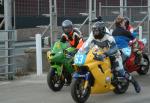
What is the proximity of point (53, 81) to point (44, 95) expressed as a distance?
1.41 ft

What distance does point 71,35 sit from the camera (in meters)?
12.0

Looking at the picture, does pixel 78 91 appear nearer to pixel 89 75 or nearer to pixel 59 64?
pixel 89 75

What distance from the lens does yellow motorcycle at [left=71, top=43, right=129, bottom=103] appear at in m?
10.1

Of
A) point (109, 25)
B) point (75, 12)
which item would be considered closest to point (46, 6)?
point (75, 12)

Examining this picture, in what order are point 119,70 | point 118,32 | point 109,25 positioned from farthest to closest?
point 109,25
point 118,32
point 119,70

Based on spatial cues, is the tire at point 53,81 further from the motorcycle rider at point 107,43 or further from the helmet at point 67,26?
the motorcycle rider at point 107,43

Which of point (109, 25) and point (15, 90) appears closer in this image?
point (15, 90)

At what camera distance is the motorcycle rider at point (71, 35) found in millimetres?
11844

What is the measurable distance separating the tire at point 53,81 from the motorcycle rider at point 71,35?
0.79 metres

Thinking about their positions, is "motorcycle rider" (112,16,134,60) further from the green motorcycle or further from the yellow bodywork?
the yellow bodywork

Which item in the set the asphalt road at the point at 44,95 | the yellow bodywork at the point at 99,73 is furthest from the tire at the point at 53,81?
the yellow bodywork at the point at 99,73

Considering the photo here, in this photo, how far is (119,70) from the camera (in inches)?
433

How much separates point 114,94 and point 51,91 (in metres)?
1.42

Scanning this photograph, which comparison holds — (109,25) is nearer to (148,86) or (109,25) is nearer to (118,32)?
(118,32)
